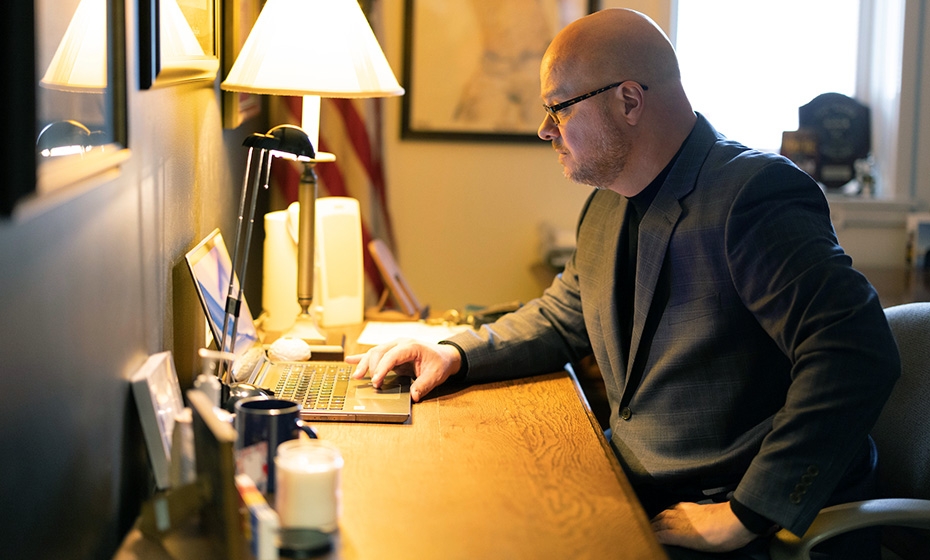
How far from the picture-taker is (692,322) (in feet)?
4.64

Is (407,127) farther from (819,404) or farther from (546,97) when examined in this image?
(819,404)

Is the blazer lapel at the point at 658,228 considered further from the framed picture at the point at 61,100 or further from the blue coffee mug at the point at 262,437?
the framed picture at the point at 61,100

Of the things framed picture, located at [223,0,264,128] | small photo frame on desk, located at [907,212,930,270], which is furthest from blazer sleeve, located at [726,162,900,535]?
small photo frame on desk, located at [907,212,930,270]

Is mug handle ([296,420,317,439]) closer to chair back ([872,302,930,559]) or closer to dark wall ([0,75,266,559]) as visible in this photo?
dark wall ([0,75,266,559])

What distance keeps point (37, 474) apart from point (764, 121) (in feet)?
10.3

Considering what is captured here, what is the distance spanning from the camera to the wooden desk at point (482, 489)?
906 millimetres

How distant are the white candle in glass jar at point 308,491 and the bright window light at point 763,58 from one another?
2.78 meters

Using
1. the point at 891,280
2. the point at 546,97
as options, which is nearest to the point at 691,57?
the point at 891,280

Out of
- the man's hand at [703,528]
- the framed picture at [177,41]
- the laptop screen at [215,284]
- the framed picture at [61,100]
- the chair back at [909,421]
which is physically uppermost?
the framed picture at [177,41]

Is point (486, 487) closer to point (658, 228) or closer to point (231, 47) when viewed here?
point (658, 228)

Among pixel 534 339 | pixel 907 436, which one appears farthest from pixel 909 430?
pixel 534 339

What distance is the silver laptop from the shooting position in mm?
1325

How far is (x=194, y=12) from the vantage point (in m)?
1.46

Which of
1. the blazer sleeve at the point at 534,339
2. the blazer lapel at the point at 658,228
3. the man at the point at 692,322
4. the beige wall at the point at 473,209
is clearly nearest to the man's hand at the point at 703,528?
the man at the point at 692,322
